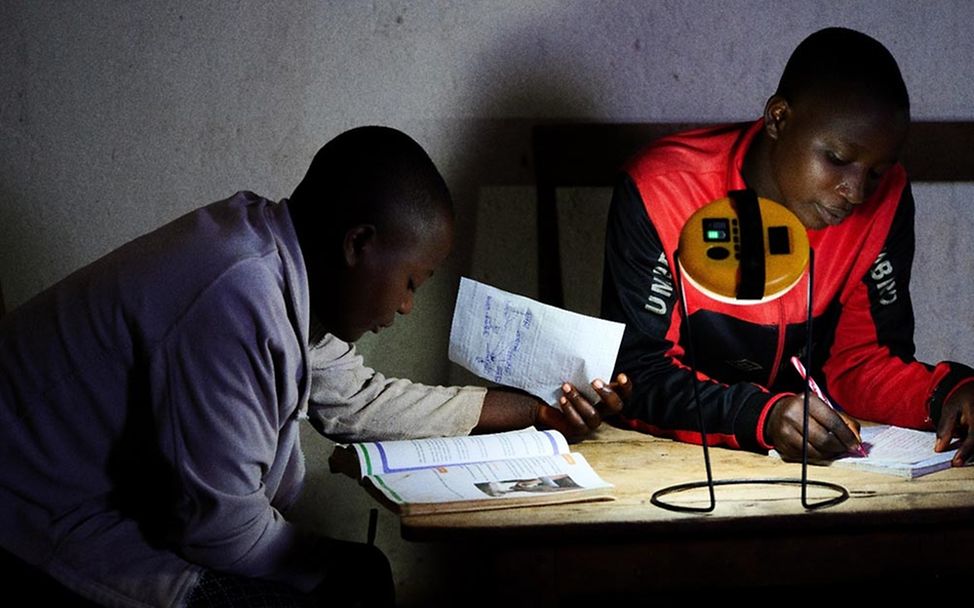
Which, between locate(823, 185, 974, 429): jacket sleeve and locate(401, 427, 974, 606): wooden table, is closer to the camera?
locate(401, 427, 974, 606): wooden table

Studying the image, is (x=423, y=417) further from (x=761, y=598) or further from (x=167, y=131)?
(x=761, y=598)

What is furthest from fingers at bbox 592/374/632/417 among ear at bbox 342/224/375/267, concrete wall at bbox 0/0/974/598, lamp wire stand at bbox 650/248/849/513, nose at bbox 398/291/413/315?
concrete wall at bbox 0/0/974/598

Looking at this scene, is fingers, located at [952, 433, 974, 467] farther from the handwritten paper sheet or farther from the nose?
the nose

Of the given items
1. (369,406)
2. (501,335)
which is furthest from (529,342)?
(369,406)

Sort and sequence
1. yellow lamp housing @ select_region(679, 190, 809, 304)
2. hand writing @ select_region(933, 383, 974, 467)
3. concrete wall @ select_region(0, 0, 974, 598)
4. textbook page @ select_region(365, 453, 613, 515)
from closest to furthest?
yellow lamp housing @ select_region(679, 190, 809, 304) → textbook page @ select_region(365, 453, 613, 515) → hand writing @ select_region(933, 383, 974, 467) → concrete wall @ select_region(0, 0, 974, 598)

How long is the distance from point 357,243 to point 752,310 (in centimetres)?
84

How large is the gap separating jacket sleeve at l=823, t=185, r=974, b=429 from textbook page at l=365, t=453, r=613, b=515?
64 cm

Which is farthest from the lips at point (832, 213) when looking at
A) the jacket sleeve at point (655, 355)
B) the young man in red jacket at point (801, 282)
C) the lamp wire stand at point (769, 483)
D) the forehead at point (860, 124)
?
the lamp wire stand at point (769, 483)

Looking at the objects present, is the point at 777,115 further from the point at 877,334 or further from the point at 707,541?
the point at 707,541

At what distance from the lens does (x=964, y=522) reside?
1443 millimetres

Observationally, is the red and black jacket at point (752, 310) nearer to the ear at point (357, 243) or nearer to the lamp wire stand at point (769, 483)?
the lamp wire stand at point (769, 483)

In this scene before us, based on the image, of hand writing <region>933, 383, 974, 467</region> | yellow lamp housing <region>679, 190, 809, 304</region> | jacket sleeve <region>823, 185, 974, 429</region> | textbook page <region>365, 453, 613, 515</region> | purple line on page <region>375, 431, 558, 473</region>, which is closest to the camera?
yellow lamp housing <region>679, 190, 809, 304</region>

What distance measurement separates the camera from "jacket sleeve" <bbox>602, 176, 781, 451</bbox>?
5.78 ft

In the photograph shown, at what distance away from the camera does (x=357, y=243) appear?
4.84ft
